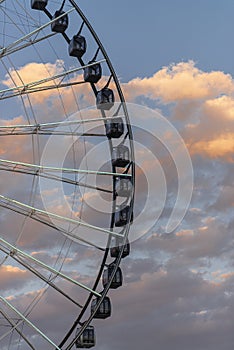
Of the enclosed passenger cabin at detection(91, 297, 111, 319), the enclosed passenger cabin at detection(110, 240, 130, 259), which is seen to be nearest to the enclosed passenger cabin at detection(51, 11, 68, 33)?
the enclosed passenger cabin at detection(110, 240, 130, 259)

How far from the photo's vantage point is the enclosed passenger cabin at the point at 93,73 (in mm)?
33213

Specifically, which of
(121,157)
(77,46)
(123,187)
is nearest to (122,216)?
(123,187)

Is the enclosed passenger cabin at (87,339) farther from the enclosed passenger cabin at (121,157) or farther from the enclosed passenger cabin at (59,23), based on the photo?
the enclosed passenger cabin at (59,23)

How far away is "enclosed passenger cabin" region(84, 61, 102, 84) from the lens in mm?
33213

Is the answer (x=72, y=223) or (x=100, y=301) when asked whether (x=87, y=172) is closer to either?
(x=72, y=223)

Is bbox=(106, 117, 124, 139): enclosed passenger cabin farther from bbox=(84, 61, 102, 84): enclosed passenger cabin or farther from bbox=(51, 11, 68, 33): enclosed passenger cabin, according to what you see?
bbox=(51, 11, 68, 33): enclosed passenger cabin

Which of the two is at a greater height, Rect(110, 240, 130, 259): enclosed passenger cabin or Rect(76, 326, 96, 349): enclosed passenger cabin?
Rect(110, 240, 130, 259): enclosed passenger cabin

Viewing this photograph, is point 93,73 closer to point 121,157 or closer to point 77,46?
point 77,46

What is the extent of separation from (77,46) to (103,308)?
10642 mm

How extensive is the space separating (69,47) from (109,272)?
30.8 ft

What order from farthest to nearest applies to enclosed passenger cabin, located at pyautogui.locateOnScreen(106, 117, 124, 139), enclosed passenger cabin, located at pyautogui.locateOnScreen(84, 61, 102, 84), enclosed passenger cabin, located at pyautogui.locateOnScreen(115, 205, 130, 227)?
enclosed passenger cabin, located at pyautogui.locateOnScreen(84, 61, 102, 84), enclosed passenger cabin, located at pyautogui.locateOnScreen(106, 117, 124, 139), enclosed passenger cabin, located at pyautogui.locateOnScreen(115, 205, 130, 227)

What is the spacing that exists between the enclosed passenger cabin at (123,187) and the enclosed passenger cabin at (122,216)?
51 cm

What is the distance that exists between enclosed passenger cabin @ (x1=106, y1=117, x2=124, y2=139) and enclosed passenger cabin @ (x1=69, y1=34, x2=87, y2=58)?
3.28 meters

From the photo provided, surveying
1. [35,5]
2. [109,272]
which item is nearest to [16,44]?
[35,5]
